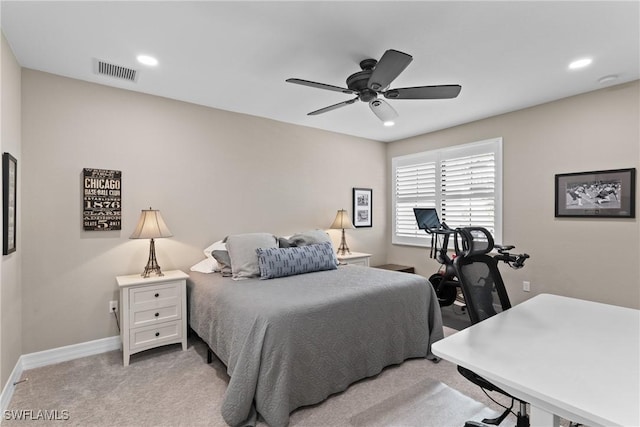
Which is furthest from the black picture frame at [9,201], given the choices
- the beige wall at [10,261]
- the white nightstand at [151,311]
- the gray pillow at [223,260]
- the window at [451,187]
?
the window at [451,187]

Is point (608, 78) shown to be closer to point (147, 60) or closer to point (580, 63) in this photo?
point (580, 63)

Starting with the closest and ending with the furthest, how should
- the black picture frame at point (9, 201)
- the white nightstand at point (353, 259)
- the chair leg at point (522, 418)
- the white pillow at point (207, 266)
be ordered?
the chair leg at point (522, 418)
the black picture frame at point (9, 201)
the white pillow at point (207, 266)
the white nightstand at point (353, 259)

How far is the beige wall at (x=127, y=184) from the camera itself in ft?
9.09

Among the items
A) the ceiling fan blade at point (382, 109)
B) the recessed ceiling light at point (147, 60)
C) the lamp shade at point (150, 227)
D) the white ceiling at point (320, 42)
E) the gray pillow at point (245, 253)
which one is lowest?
the gray pillow at point (245, 253)

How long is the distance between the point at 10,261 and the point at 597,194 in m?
5.32

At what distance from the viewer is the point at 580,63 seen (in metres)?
2.66

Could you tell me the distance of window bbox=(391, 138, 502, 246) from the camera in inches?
164

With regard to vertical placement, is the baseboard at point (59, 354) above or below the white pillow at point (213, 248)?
below

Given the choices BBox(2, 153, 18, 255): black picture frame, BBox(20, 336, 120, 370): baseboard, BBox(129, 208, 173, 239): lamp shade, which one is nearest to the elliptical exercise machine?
BBox(129, 208, 173, 239): lamp shade

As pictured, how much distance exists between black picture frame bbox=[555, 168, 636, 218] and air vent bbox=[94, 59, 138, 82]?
4.52 m

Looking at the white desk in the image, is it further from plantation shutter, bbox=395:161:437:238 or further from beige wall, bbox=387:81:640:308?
plantation shutter, bbox=395:161:437:238

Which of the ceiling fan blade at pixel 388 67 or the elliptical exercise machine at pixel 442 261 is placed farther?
the elliptical exercise machine at pixel 442 261

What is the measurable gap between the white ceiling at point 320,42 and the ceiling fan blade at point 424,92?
300 mm

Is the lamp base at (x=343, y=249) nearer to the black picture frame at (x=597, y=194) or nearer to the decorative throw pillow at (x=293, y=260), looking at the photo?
the decorative throw pillow at (x=293, y=260)
